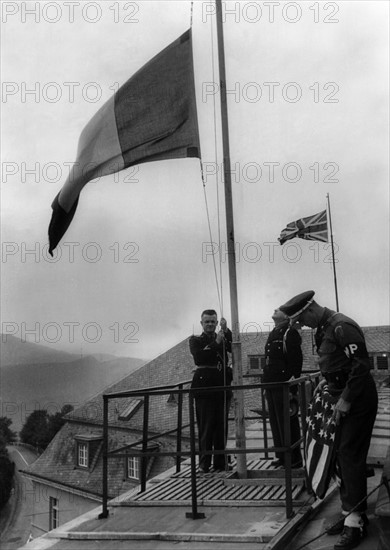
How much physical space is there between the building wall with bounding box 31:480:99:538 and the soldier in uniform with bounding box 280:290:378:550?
88.2ft

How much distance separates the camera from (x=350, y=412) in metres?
3.97

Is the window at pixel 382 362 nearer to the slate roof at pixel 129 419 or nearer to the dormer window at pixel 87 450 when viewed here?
the slate roof at pixel 129 419

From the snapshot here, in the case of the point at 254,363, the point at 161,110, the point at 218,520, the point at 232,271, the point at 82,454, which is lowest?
the point at 82,454

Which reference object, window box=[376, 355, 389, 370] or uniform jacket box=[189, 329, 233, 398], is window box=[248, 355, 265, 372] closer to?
window box=[376, 355, 389, 370]

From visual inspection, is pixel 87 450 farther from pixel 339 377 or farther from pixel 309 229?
pixel 339 377

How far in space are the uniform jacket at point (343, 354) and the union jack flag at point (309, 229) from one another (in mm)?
6053

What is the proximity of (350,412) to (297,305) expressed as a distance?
0.87m

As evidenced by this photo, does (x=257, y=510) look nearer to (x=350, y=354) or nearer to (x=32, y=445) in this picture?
(x=350, y=354)

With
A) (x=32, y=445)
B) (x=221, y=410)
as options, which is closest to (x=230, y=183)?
(x=221, y=410)

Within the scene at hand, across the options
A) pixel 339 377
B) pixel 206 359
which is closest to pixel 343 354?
pixel 339 377

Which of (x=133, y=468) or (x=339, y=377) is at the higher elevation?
(x=339, y=377)

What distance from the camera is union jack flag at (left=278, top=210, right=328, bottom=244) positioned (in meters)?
10.5

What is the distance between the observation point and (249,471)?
630 cm

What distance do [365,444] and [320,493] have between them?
53 cm
